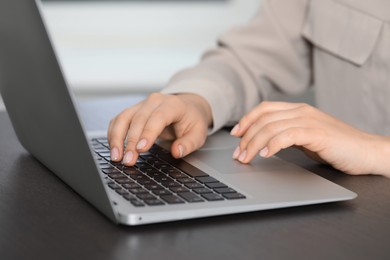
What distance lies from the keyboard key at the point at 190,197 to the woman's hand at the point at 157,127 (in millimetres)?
128

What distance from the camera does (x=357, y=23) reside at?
1364 mm

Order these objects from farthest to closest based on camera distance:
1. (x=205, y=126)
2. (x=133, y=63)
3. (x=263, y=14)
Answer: (x=133, y=63)
(x=263, y=14)
(x=205, y=126)

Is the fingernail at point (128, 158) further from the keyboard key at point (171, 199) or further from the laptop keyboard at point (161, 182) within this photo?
the keyboard key at point (171, 199)

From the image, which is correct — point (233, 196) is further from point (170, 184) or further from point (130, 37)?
point (130, 37)

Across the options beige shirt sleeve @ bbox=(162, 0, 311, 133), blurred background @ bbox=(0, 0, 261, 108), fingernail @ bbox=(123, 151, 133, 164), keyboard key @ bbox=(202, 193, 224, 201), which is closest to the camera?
keyboard key @ bbox=(202, 193, 224, 201)

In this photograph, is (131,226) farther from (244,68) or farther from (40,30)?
(244,68)

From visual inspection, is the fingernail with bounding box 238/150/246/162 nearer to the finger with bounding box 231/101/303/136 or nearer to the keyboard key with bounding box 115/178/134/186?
the finger with bounding box 231/101/303/136

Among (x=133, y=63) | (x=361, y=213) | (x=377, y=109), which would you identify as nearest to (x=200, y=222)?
(x=361, y=213)

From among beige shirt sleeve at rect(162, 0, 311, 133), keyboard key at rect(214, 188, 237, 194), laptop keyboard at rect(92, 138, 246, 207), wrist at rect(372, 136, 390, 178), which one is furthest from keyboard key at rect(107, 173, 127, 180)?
beige shirt sleeve at rect(162, 0, 311, 133)

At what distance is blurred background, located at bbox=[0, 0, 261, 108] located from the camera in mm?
2889

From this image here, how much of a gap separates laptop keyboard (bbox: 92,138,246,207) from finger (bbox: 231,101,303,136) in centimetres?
9

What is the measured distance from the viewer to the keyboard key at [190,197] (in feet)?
2.50

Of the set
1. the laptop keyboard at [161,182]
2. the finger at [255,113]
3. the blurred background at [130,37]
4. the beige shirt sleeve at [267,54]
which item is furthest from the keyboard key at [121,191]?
the blurred background at [130,37]

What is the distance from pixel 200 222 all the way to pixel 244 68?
0.72 metres
